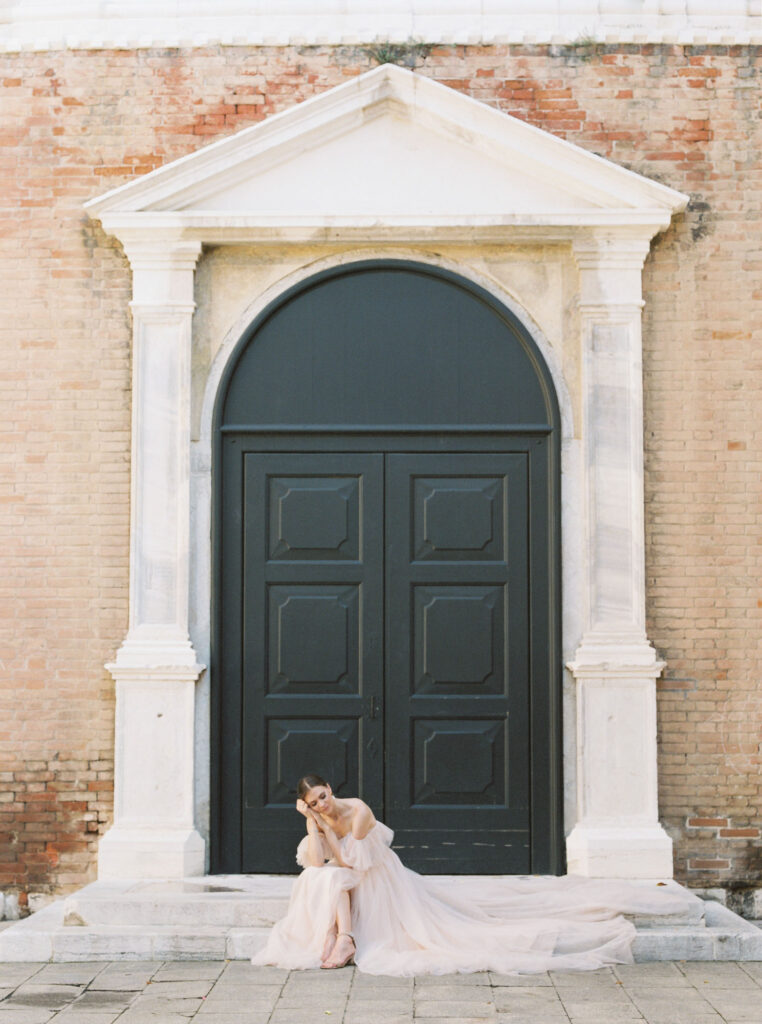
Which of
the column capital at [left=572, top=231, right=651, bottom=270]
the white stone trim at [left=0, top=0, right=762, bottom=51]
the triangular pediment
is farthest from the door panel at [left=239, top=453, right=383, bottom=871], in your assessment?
the white stone trim at [left=0, top=0, right=762, bottom=51]

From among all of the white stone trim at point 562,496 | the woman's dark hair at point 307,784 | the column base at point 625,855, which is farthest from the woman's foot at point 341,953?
the column base at point 625,855

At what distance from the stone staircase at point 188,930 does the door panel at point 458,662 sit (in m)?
0.75

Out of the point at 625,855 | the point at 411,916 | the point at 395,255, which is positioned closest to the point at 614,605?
the point at 625,855

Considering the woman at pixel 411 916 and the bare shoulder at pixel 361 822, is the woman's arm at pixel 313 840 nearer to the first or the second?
the woman at pixel 411 916

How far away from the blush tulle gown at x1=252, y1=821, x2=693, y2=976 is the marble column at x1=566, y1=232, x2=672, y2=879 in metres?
0.59

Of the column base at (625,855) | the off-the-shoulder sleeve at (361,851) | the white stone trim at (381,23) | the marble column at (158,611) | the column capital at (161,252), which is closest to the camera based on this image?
the off-the-shoulder sleeve at (361,851)

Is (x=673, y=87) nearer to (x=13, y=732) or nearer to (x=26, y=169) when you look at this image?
(x=26, y=169)

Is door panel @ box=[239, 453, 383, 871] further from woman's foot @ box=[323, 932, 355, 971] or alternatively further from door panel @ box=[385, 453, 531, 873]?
woman's foot @ box=[323, 932, 355, 971]

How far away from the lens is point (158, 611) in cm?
743

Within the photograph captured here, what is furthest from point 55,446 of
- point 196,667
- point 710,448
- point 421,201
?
point 710,448

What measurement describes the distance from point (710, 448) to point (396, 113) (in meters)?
2.84

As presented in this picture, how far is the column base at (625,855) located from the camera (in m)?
7.16

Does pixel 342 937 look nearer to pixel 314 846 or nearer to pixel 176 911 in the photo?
pixel 314 846

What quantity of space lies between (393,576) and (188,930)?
237cm
